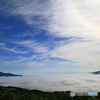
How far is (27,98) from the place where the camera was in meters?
82.7

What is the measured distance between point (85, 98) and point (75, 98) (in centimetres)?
705

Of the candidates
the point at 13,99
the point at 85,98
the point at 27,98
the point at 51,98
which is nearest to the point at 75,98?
the point at 85,98

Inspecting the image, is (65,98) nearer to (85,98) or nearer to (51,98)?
(51,98)

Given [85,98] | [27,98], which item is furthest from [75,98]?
[27,98]

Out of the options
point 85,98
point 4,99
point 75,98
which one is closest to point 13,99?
point 4,99

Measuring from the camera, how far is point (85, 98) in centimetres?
9131

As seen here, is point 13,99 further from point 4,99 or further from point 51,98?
point 51,98

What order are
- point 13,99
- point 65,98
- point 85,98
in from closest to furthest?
point 13,99
point 65,98
point 85,98

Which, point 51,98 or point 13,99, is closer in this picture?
point 13,99

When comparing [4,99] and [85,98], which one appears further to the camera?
[85,98]

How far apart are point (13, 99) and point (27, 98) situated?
8.73m

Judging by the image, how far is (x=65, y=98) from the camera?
85125 millimetres

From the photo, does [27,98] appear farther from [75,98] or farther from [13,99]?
[75,98]

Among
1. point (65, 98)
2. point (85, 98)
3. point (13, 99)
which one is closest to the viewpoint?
point (13, 99)
